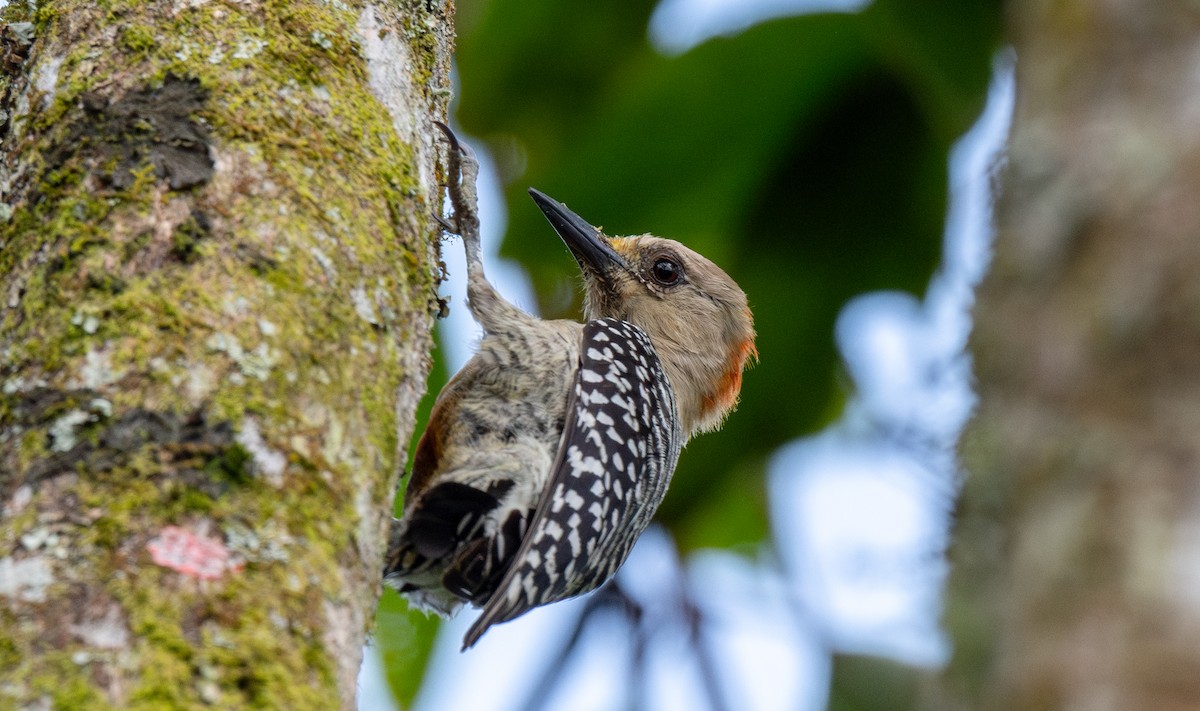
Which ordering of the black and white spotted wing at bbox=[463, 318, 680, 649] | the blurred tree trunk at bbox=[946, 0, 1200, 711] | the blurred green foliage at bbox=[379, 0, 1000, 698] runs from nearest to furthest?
the blurred tree trunk at bbox=[946, 0, 1200, 711] < the black and white spotted wing at bbox=[463, 318, 680, 649] < the blurred green foliage at bbox=[379, 0, 1000, 698]

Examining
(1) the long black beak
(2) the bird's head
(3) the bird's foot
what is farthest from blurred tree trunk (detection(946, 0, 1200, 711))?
(2) the bird's head

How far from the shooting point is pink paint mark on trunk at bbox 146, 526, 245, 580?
2096mm

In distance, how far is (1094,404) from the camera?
1.43 metres

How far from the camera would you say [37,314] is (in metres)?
2.45

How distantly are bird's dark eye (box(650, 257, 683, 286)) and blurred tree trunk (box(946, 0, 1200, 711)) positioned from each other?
13.3 feet

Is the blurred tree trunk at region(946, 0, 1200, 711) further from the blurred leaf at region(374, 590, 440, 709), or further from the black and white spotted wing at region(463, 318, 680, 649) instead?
the blurred leaf at region(374, 590, 440, 709)

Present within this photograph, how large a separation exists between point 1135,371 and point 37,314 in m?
2.00

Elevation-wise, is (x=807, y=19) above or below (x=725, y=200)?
above

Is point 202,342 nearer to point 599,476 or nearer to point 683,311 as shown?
point 599,476

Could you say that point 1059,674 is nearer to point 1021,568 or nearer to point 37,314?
point 1021,568

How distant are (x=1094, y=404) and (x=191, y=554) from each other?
1.46 meters

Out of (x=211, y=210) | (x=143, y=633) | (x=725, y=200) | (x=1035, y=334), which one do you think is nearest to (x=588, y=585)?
(x=725, y=200)

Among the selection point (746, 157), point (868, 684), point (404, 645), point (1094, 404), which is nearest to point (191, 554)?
point (1094, 404)

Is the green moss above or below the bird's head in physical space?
below
